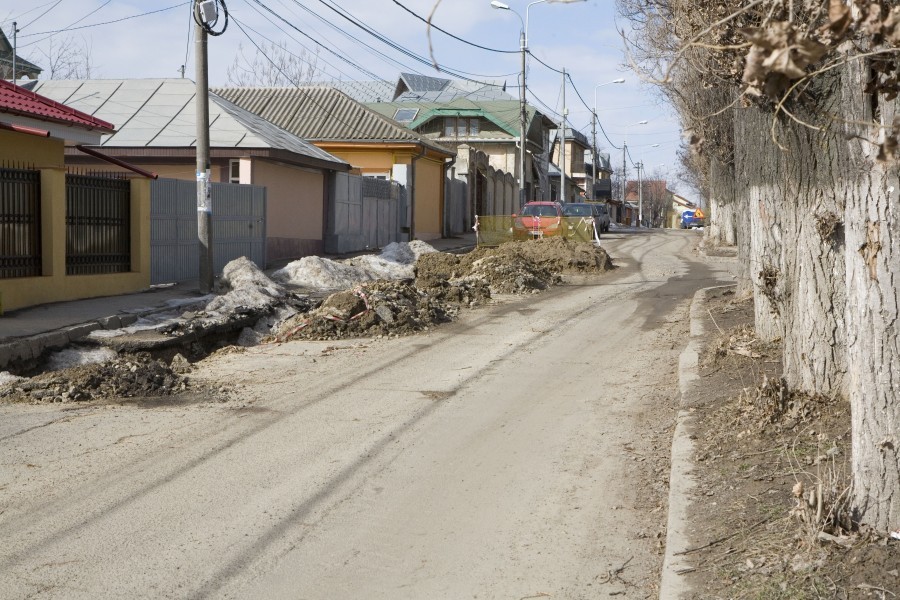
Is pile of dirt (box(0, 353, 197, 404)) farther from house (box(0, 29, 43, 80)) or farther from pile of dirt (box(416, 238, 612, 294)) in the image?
house (box(0, 29, 43, 80))

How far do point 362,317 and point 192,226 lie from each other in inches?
309

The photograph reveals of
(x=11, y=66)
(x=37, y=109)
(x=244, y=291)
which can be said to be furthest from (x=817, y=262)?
(x=11, y=66)

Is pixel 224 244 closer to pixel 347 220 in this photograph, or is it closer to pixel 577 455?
pixel 347 220

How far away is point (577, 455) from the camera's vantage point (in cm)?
739

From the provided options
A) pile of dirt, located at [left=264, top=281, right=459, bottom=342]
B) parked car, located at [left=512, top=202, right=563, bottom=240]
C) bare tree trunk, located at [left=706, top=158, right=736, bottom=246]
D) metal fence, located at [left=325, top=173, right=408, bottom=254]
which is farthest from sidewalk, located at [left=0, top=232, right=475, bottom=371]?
bare tree trunk, located at [left=706, top=158, right=736, bottom=246]

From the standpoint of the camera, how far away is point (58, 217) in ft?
49.6

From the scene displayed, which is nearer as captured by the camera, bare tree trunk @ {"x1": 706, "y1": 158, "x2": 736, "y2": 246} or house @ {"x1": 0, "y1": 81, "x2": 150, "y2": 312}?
house @ {"x1": 0, "y1": 81, "x2": 150, "y2": 312}

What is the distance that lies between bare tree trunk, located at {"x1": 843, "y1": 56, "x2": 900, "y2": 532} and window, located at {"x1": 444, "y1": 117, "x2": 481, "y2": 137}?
51.4 meters

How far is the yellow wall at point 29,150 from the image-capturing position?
49.8 feet

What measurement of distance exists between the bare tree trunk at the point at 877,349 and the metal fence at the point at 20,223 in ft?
40.8

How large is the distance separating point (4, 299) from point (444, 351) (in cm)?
623

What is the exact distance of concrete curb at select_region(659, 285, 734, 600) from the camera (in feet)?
15.0

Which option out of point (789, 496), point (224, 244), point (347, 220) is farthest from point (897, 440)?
point (347, 220)

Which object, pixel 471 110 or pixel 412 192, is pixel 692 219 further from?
pixel 412 192
